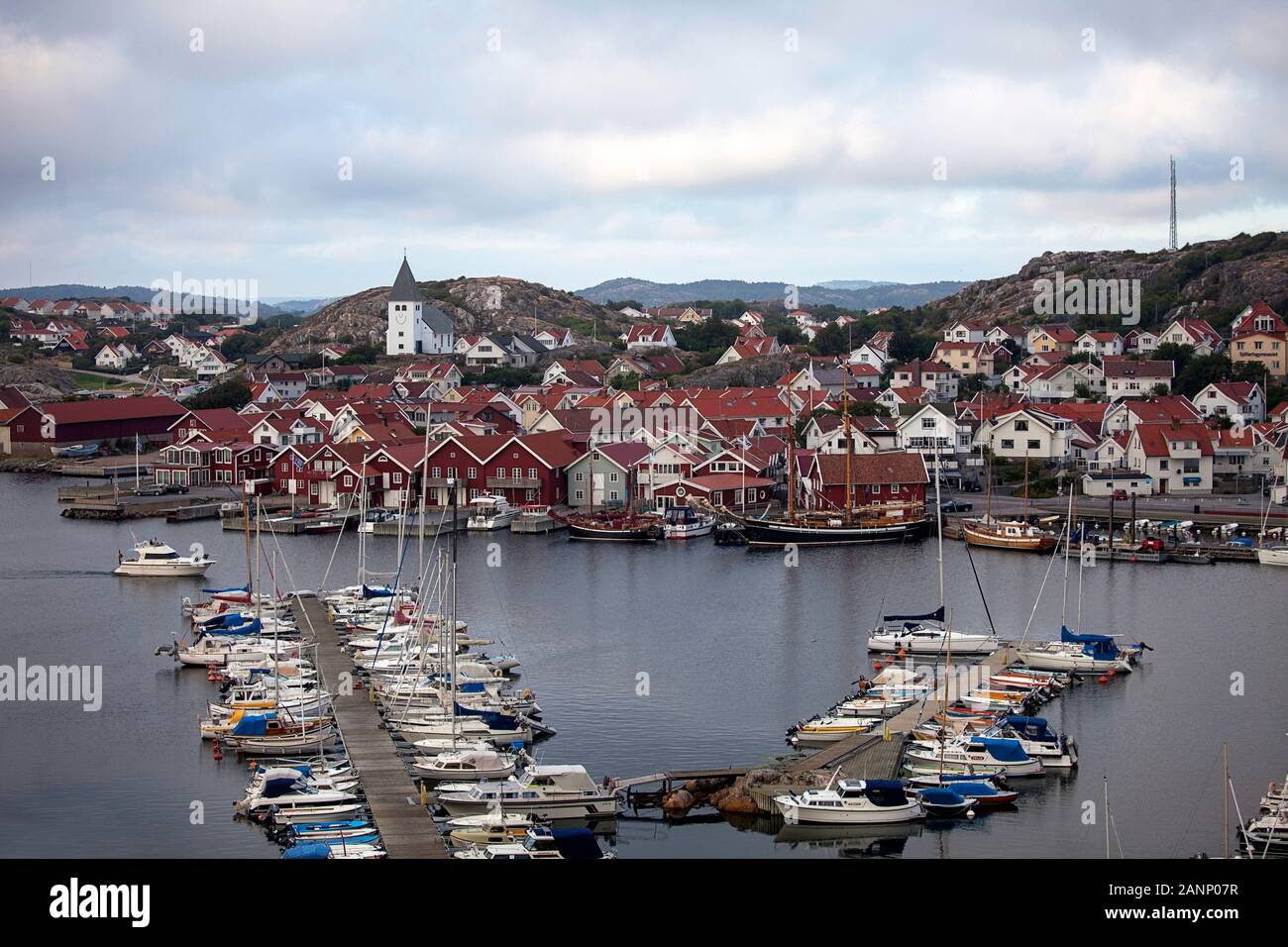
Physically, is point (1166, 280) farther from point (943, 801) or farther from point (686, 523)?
point (943, 801)

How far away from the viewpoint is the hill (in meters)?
168

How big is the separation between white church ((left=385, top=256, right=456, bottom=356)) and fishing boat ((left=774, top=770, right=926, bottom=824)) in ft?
142

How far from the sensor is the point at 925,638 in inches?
648

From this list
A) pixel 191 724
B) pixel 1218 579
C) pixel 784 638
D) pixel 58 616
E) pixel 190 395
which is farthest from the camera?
pixel 190 395

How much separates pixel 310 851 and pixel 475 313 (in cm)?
5207

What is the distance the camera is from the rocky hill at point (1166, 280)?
4562 cm

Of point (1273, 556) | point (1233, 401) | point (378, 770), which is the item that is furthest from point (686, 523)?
point (378, 770)

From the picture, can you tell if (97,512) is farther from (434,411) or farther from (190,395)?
(190,395)

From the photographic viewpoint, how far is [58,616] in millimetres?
19031

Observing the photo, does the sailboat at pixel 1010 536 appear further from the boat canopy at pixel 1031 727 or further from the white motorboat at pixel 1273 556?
the boat canopy at pixel 1031 727

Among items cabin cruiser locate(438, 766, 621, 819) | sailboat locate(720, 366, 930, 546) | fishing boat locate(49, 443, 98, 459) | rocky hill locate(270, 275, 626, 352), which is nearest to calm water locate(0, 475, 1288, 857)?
cabin cruiser locate(438, 766, 621, 819)

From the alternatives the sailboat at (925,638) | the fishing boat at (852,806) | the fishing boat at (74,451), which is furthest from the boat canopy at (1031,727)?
the fishing boat at (74,451)

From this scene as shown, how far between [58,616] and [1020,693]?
1190 cm
